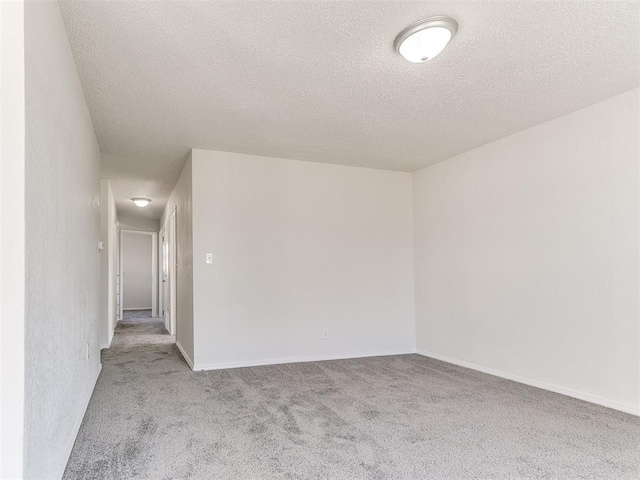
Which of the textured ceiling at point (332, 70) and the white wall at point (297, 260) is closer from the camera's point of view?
the textured ceiling at point (332, 70)

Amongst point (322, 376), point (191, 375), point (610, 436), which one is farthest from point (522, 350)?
point (191, 375)

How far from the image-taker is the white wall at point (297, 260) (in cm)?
A: 421

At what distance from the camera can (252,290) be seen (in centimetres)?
435

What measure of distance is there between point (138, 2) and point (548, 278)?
3.58 metres

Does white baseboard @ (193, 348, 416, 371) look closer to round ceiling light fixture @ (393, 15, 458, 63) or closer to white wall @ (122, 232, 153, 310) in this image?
round ceiling light fixture @ (393, 15, 458, 63)

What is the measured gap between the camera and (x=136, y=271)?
38.7 ft

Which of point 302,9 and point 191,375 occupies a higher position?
point 302,9

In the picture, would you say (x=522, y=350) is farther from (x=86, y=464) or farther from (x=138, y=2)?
(x=138, y=2)

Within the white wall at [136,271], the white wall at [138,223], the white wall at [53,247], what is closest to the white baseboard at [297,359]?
the white wall at [53,247]

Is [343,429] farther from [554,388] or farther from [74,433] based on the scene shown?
[554,388]

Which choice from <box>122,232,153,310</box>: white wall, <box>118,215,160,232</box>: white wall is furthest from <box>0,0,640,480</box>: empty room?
<box>122,232,153,310</box>: white wall
